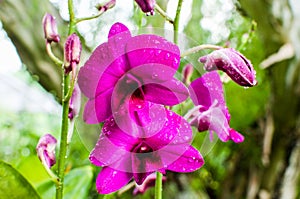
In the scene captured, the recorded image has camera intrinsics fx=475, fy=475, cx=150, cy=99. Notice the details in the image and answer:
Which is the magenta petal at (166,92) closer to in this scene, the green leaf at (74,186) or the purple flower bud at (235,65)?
the purple flower bud at (235,65)

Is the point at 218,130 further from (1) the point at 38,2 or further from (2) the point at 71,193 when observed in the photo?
(1) the point at 38,2

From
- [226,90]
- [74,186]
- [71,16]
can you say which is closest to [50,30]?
[71,16]

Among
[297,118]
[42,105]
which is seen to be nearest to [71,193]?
[42,105]

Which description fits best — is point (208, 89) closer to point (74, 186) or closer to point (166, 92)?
point (166, 92)

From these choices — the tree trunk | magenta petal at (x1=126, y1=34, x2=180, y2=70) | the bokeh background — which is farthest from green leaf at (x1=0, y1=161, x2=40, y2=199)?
the tree trunk

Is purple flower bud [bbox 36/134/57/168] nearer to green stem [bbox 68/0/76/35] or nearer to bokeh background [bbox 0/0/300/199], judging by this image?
green stem [bbox 68/0/76/35]

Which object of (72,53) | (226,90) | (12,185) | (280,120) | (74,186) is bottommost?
(280,120)

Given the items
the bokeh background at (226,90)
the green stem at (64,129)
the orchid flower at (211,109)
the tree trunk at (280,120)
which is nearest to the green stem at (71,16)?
the green stem at (64,129)
